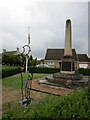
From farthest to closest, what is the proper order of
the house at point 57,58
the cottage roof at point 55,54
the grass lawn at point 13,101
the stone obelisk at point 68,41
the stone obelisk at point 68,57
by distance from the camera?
the cottage roof at point 55,54, the house at point 57,58, the stone obelisk at point 68,41, the stone obelisk at point 68,57, the grass lawn at point 13,101

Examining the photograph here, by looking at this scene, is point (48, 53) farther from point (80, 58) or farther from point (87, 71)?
point (87, 71)

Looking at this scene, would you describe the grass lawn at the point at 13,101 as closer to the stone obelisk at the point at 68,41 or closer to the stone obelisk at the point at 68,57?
the stone obelisk at the point at 68,57

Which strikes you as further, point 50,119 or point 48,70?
point 48,70

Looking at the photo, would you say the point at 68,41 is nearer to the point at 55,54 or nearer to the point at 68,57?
the point at 68,57

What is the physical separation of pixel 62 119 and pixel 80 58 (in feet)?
123

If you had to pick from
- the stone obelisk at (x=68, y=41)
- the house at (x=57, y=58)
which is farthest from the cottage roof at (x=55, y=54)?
the stone obelisk at (x=68, y=41)

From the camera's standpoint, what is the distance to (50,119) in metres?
1.90

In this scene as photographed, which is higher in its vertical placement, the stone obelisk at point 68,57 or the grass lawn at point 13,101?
the stone obelisk at point 68,57

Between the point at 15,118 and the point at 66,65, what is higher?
the point at 66,65

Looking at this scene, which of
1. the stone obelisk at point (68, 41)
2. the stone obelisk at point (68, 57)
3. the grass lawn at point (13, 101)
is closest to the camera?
the grass lawn at point (13, 101)

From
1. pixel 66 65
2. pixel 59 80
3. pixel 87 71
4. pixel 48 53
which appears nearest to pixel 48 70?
pixel 87 71

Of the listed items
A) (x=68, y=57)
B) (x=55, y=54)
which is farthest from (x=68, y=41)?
(x=55, y=54)

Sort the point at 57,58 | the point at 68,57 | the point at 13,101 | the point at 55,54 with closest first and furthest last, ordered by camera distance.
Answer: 1. the point at 13,101
2. the point at 68,57
3. the point at 57,58
4. the point at 55,54

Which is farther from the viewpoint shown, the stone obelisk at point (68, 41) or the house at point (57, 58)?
the house at point (57, 58)
